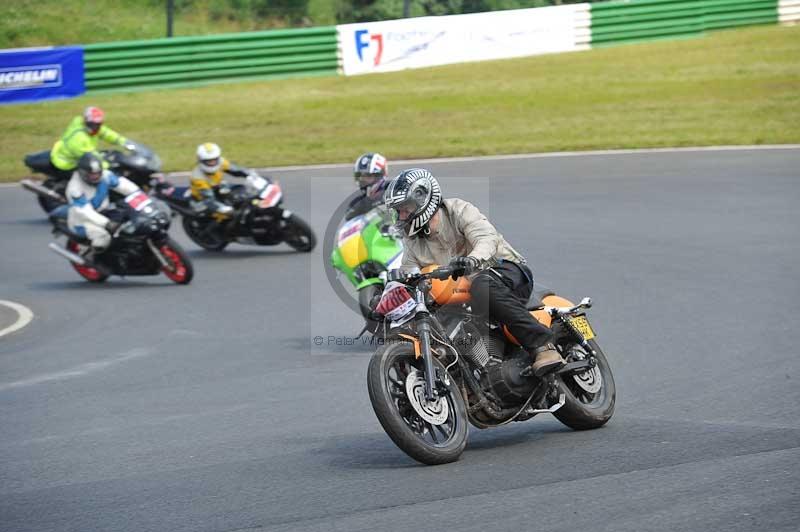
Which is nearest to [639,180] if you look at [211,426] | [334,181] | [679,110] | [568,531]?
[334,181]

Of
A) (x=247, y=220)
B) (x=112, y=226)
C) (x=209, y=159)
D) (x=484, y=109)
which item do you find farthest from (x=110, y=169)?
(x=484, y=109)

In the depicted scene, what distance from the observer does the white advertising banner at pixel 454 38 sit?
1255 inches

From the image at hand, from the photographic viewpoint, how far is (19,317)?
13234 millimetres

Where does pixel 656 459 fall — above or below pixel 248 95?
below

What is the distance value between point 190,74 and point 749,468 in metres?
26.6

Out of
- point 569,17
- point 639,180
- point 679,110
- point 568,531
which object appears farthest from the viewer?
point 569,17

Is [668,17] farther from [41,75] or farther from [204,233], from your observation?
[204,233]

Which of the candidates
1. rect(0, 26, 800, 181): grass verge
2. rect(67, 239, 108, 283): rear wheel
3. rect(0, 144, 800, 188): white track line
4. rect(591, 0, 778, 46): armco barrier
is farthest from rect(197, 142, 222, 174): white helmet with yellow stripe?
rect(591, 0, 778, 46): armco barrier

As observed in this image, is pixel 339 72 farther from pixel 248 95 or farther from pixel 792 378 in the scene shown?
pixel 792 378

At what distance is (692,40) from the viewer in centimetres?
3506

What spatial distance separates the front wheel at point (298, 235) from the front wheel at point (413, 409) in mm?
9462

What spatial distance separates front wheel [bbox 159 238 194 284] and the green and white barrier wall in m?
14.9

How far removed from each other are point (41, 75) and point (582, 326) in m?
24.3

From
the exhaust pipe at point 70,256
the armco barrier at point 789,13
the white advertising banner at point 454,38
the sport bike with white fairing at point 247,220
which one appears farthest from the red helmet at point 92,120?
the armco barrier at point 789,13
